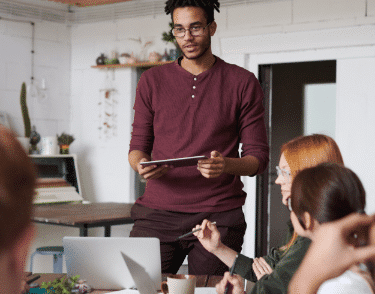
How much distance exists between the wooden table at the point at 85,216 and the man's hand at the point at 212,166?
150 cm

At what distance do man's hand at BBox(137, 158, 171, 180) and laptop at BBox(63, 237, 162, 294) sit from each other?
0.40m

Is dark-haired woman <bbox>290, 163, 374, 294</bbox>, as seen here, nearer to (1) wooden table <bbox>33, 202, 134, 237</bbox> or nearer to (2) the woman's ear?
(2) the woman's ear

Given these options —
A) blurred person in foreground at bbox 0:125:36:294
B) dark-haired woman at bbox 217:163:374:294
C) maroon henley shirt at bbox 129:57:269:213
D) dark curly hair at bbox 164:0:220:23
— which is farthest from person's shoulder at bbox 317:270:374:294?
dark curly hair at bbox 164:0:220:23

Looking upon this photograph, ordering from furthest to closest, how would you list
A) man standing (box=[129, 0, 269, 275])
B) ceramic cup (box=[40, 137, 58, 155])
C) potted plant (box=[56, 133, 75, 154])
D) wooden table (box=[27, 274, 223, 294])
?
1. potted plant (box=[56, 133, 75, 154])
2. ceramic cup (box=[40, 137, 58, 155])
3. man standing (box=[129, 0, 269, 275])
4. wooden table (box=[27, 274, 223, 294])

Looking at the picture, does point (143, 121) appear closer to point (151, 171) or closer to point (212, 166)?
point (151, 171)

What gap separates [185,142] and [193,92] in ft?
0.63

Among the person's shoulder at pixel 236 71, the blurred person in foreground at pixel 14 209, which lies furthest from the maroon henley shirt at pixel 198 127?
the blurred person in foreground at pixel 14 209

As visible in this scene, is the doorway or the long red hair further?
the doorway

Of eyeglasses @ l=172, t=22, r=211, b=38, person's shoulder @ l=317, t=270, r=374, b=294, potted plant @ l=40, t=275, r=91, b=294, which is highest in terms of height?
eyeglasses @ l=172, t=22, r=211, b=38

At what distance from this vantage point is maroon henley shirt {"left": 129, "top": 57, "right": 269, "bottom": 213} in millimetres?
1750

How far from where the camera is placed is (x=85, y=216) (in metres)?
3.33

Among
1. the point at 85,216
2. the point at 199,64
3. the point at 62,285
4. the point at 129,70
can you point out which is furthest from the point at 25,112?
the point at 62,285

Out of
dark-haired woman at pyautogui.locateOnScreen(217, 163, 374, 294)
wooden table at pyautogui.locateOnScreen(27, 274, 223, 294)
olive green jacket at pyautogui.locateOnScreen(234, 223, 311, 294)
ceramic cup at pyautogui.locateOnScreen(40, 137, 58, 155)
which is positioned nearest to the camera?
dark-haired woman at pyautogui.locateOnScreen(217, 163, 374, 294)

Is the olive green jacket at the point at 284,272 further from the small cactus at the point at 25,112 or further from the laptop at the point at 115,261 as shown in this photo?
the small cactus at the point at 25,112
